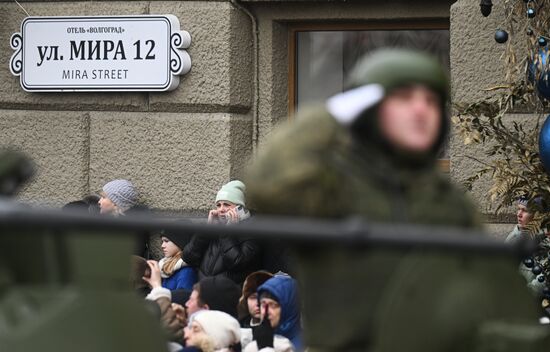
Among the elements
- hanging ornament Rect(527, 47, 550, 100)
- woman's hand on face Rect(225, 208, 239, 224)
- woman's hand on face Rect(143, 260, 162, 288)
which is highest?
hanging ornament Rect(527, 47, 550, 100)

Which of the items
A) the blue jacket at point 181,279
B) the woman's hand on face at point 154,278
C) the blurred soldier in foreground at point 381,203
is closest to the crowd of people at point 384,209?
the blurred soldier in foreground at point 381,203

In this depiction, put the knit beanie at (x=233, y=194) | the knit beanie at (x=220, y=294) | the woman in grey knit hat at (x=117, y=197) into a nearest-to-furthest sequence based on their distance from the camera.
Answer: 1. the knit beanie at (x=220, y=294)
2. the knit beanie at (x=233, y=194)
3. the woman in grey knit hat at (x=117, y=197)

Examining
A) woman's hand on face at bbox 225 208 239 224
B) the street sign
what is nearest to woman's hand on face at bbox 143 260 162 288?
woman's hand on face at bbox 225 208 239 224

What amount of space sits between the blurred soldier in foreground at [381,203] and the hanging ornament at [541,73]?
2790mm

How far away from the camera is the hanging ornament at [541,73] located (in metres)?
5.81

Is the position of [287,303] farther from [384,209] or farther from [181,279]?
[384,209]

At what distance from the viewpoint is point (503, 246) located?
253 centimetres

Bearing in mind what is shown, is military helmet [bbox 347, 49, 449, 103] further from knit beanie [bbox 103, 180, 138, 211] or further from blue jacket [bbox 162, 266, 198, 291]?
knit beanie [bbox 103, 180, 138, 211]

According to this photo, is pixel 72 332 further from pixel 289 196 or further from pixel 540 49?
pixel 540 49

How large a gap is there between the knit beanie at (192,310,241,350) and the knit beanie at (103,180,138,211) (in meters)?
2.47

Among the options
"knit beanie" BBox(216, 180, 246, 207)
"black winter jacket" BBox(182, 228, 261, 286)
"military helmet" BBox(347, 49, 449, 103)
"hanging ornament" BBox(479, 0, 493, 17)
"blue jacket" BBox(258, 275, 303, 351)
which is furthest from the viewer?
"knit beanie" BBox(216, 180, 246, 207)

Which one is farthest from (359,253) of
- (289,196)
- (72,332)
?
(72,332)

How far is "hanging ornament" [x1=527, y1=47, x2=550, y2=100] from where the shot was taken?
581 cm

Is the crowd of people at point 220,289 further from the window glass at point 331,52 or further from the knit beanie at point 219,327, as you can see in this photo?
the window glass at point 331,52
